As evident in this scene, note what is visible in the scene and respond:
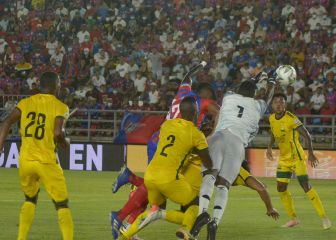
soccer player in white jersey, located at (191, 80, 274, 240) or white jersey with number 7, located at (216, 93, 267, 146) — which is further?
white jersey with number 7, located at (216, 93, 267, 146)

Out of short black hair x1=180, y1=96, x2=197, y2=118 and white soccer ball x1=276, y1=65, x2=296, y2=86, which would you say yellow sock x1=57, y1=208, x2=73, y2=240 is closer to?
short black hair x1=180, y1=96, x2=197, y2=118

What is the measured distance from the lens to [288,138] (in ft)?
49.5

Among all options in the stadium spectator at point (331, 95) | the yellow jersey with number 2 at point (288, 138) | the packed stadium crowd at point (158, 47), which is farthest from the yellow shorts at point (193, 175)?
the stadium spectator at point (331, 95)

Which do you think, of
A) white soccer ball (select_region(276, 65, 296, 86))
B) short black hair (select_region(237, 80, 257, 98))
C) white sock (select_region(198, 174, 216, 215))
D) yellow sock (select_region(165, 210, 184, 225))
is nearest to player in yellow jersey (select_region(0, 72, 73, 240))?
yellow sock (select_region(165, 210, 184, 225))

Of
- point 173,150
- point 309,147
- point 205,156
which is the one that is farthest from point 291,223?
point 173,150

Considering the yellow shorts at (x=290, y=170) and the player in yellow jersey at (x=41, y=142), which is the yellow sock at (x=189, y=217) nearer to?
the player in yellow jersey at (x=41, y=142)

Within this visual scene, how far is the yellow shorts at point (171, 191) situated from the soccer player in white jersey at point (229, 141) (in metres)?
0.56

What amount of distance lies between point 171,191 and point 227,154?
1527mm

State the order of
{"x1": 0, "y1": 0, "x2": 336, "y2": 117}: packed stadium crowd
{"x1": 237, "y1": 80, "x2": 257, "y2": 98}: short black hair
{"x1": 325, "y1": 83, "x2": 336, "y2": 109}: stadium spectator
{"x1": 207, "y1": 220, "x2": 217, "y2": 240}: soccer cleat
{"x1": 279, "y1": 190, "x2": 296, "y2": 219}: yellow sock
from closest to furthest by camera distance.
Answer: {"x1": 207, "y1": 220, "x2": 217, "y2": 240}: soccer cleat, {"x1": 237, "y1": 80, "x2": 257, "y2": 98}: short black hair, {"x1": 279, "y1": 190, "x2": 296, "y2": 219}: yellow sock, {"x1": 325, "y1": 83, "x2": 336, "y2": 109}: stadium spectator, {"x1": 0, "y1": 0, "x2": 336, "y2": 117}: packed stadium crowd

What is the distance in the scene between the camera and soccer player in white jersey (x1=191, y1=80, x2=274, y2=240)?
11.4 m

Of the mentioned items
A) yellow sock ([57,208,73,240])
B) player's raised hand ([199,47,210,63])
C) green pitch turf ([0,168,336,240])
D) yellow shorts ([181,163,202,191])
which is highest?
player's raised hand ([199,47,210,63])

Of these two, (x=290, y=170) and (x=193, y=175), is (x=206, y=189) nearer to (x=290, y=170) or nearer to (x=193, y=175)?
(x=193, y=175)

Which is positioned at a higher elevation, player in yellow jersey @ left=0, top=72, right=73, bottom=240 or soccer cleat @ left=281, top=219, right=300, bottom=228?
player in yellow jersey @ left=0, top=72, right=73, bottom=240

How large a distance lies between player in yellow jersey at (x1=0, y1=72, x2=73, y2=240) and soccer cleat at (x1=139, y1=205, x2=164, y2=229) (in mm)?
895
